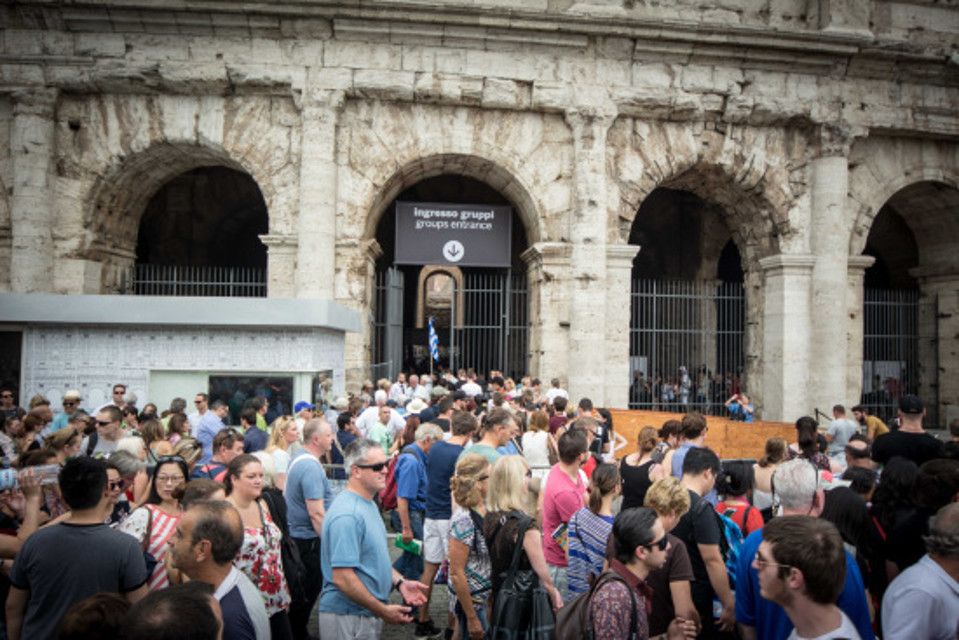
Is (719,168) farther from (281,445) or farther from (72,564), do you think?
(72,564)

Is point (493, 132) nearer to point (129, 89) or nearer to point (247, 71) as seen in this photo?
point (247, 71)

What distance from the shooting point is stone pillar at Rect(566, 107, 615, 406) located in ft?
46.0

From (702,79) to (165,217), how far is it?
45.9 ft

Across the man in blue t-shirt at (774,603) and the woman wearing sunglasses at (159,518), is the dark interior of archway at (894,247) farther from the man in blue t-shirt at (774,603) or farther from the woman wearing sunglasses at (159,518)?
the woman wearing sunglasses at (159,518)

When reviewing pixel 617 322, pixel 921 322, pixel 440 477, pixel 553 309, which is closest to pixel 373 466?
pixel 440 477

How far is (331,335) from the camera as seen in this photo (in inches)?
450

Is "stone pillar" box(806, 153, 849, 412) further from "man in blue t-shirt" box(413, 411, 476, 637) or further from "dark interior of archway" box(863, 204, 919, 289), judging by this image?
"man in blue t-shirt" box(413, 411, 476, 637)

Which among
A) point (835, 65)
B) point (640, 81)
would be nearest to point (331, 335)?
point (640, 81)

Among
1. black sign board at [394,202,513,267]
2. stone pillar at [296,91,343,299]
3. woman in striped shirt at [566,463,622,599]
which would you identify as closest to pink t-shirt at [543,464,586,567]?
woman in striped shirt at [566,463,622,599]

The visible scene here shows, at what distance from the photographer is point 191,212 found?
752 inches

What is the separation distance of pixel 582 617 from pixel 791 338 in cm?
1382

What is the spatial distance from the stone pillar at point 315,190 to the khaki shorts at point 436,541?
28.9 feet

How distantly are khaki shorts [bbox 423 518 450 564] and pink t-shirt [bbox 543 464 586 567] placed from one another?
3.05ft

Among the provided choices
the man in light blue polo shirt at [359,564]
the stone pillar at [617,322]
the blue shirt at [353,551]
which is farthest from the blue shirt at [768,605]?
the stone pillar at [617,322]
